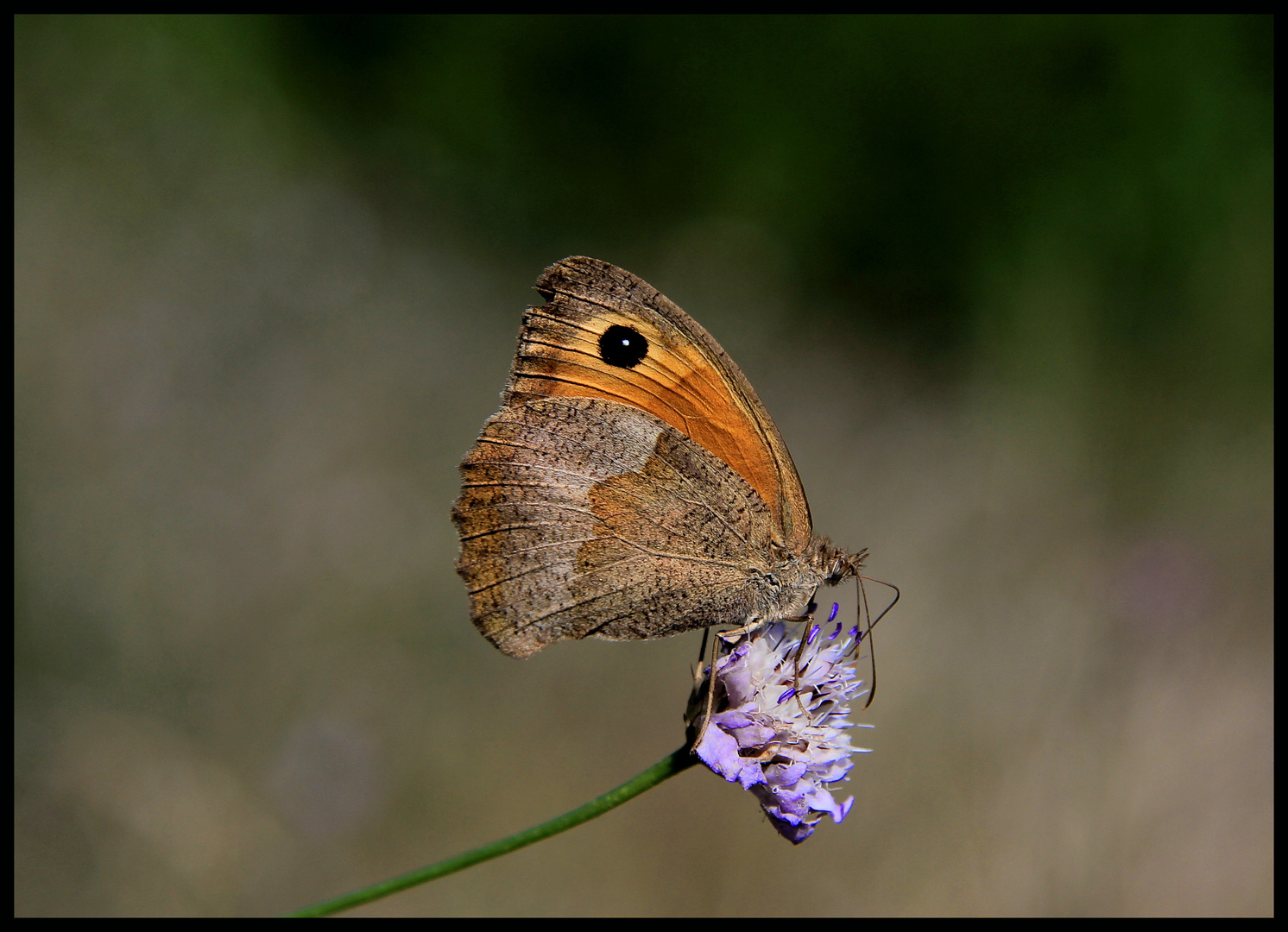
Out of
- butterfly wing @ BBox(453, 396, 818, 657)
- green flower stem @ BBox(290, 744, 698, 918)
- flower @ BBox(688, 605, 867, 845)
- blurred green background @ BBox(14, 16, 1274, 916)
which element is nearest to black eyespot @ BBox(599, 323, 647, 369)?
butterfly wing @ BBox(453, 396, 818, 657)

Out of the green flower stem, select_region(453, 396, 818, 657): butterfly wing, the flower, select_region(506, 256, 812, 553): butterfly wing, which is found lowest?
the green flower stem

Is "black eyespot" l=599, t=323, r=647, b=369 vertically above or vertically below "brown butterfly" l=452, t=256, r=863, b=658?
above

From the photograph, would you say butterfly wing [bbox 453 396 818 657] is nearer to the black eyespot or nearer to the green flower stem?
the black eyespot

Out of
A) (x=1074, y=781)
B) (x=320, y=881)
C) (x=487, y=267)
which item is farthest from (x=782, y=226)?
(x=320, y=881)

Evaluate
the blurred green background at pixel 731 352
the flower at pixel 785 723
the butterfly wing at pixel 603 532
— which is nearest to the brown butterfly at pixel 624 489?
the butterfly wing at pixel 603 532

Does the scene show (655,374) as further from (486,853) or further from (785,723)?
(486,853)

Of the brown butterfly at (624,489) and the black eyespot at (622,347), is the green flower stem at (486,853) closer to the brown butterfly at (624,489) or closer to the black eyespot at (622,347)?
the brown butterfly at (624,489)
